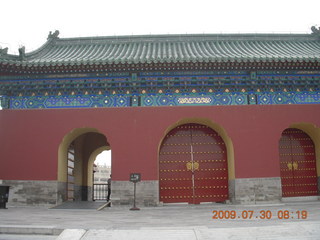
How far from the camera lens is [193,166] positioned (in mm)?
9938

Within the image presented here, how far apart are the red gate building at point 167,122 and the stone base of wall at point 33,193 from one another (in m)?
0.03

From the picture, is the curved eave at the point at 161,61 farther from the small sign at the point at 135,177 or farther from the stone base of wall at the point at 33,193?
the stone base of wall at the point at 33,193

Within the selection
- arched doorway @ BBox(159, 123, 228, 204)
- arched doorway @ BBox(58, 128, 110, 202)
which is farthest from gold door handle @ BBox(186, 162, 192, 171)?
arched doorway @ BBox(58, 128, 110, 202)

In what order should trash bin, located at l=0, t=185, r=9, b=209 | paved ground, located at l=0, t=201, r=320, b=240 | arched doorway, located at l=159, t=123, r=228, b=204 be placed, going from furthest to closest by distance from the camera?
arched doorway, located at l=159, t=123, r=228, b=204 < trash bin, located at l=0, t=185, r=9, b=209 < paved ground, located at l=0, t=201, r=320, b=240

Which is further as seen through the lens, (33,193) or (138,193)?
(33,193)

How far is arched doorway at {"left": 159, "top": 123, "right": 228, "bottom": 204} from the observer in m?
9.84

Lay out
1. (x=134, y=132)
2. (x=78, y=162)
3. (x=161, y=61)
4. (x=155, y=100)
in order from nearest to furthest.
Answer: (x=161, y=61), (x=134, y=132), (x=155, y=100), (x=78, y=162)

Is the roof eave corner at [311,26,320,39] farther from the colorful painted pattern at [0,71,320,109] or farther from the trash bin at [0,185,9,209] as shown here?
the trash bin at [0,185,9,209]

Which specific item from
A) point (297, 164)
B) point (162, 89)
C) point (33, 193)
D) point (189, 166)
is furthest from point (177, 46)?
point (33, 193)

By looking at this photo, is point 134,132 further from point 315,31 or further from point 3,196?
point 315,31

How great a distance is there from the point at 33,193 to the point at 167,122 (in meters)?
4.20

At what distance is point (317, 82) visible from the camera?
9.84 meters

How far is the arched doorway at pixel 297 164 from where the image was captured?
404 inches

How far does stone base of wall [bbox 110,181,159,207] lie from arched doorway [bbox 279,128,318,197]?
4084mm
